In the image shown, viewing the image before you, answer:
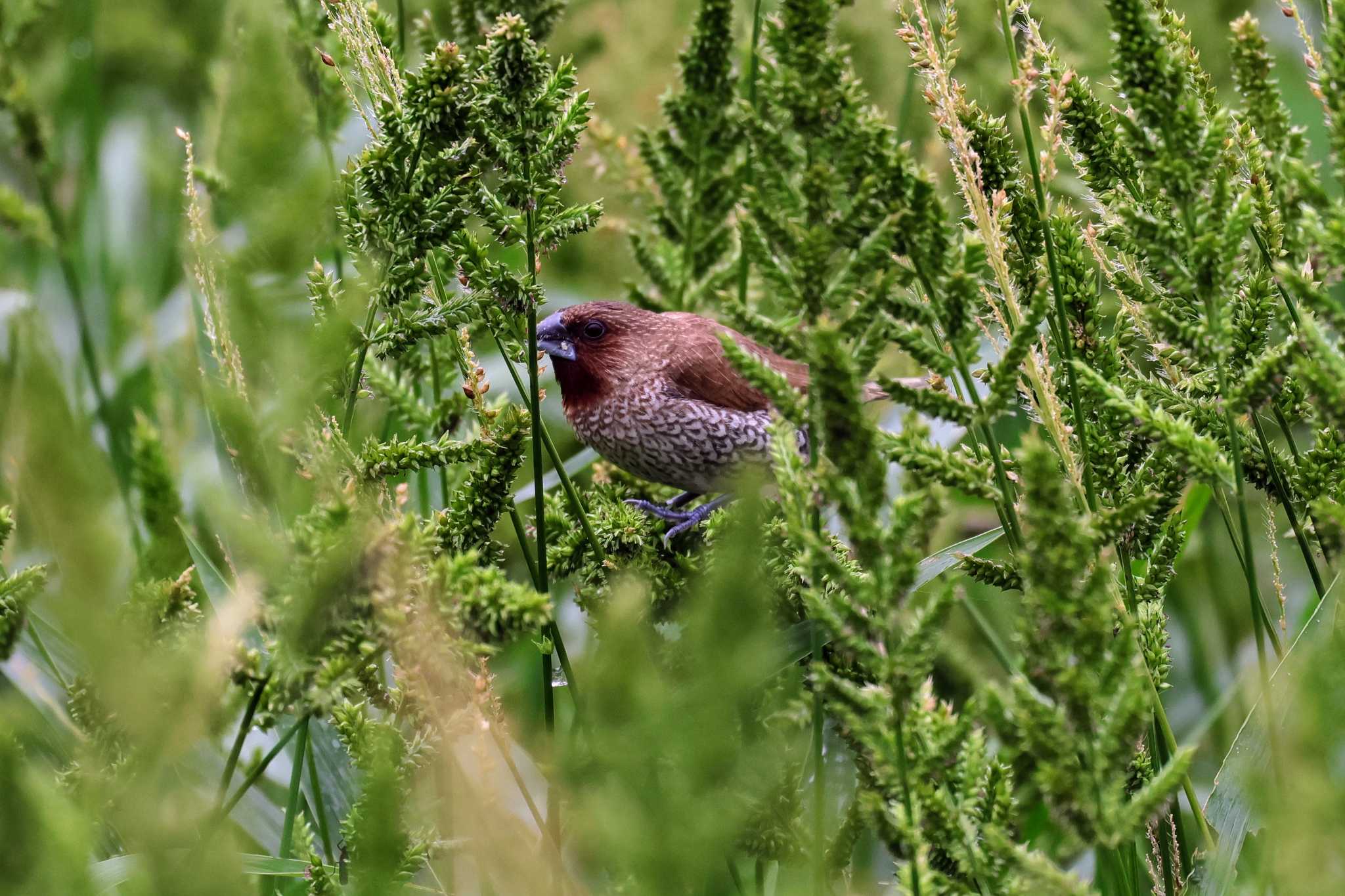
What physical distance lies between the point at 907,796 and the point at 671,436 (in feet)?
5.11

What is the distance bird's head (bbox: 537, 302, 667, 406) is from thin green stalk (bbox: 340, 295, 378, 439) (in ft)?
4.03

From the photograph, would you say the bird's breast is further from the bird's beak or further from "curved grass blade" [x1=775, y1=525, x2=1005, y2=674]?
"curved grass blade" [x1=775, y1=525, x2=1005, y2=674]

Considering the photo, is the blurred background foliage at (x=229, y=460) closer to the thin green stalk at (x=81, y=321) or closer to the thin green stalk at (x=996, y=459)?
the thin green stalk at (x=81, y=321)

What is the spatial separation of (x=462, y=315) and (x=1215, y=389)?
28.0 inches

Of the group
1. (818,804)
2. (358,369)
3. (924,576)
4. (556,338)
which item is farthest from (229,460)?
(556,338)

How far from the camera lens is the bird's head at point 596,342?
2.46 meters

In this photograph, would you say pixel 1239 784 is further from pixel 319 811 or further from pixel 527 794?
pixel 319 811

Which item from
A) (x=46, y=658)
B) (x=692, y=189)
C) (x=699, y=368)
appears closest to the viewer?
(x=46, y=658)

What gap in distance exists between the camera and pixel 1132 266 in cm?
135

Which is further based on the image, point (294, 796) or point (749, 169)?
point (749, 169)

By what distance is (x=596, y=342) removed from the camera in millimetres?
2529

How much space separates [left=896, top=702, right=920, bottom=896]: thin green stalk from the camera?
0.73 meters

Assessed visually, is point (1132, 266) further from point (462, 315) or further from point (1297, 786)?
point (1297, 786)

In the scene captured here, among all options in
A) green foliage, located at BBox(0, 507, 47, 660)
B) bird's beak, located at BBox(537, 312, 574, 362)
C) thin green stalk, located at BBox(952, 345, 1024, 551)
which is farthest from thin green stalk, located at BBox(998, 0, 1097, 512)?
bird's beak, located at BBox(537, 312, 574, 362)
